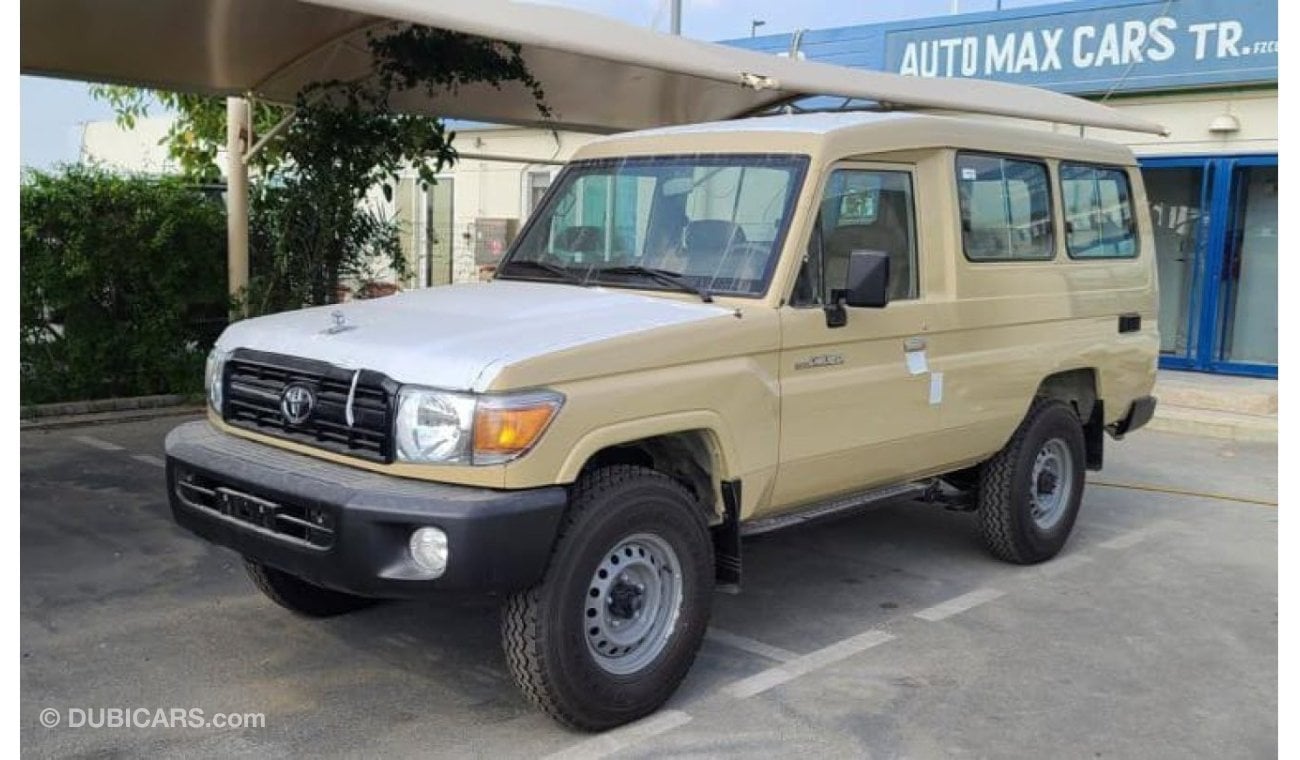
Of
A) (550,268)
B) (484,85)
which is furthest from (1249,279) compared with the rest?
(550,268)

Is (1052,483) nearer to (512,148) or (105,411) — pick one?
(105,411)

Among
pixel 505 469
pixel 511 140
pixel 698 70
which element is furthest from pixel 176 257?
pixel 511 140

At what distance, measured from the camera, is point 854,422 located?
16.6 ft

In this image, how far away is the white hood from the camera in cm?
385

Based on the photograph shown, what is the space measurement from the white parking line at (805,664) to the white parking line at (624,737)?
13.2 inches

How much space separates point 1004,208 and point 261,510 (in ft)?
13.0

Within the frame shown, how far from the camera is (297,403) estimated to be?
4195 mm

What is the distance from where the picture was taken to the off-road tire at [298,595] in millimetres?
5090

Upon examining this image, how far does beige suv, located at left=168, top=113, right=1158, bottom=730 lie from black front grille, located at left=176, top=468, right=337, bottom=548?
0.04 ft

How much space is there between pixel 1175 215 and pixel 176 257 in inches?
438

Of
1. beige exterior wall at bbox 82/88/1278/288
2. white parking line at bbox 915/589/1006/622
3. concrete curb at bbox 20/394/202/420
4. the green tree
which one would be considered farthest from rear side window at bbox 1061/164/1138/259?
concrete curb at bbox 20/394/202/420

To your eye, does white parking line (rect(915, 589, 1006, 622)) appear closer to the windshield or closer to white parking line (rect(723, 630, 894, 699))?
white parking line (rect(723, 630, 894, 699))

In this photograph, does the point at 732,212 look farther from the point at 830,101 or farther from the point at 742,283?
the point at 830,101

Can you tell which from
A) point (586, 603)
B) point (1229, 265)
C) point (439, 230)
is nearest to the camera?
point (586, 603)
